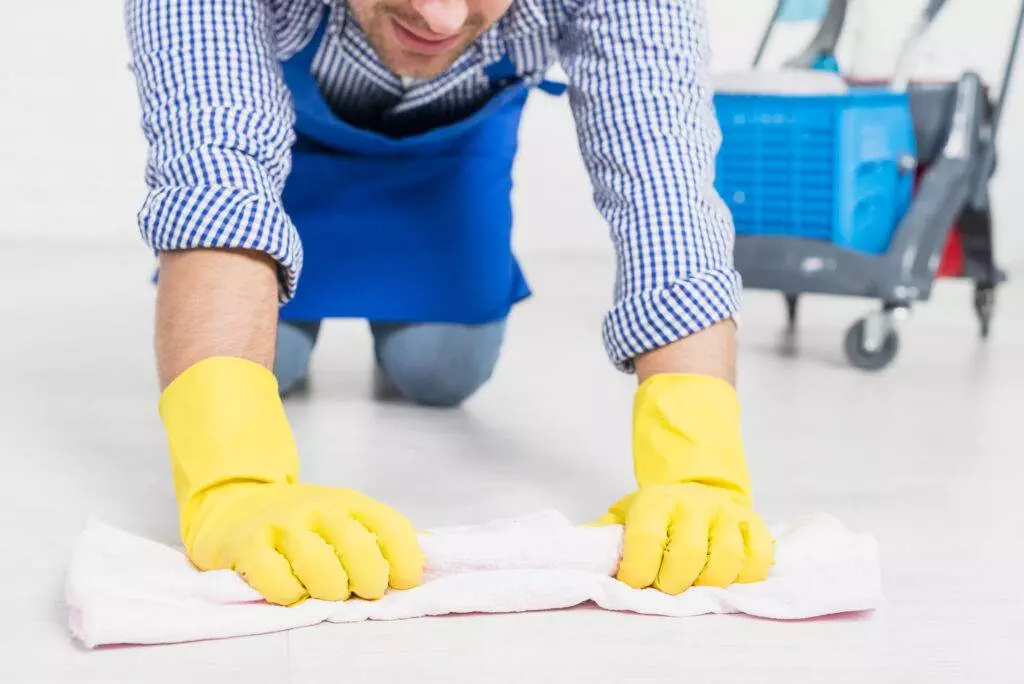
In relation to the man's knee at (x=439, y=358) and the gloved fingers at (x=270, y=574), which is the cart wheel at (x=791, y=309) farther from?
the gloved fingers at (x=270, y=574)

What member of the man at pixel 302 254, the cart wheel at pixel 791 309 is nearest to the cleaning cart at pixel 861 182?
the cart wheel at pixel 791 309

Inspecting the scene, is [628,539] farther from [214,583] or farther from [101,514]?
[101,514]

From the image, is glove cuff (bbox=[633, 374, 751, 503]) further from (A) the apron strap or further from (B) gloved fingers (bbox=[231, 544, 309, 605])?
(A) the apron strap

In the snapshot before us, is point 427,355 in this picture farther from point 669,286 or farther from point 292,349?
point 669,286

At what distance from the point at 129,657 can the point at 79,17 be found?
3095 millimetres

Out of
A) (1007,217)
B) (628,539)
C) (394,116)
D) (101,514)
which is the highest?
(394,116)

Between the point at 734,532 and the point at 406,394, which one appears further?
the point at 406,394

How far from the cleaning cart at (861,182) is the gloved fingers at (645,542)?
1.12 m

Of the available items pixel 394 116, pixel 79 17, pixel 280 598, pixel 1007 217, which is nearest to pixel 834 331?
pixel 394 116

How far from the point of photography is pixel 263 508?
90 cm

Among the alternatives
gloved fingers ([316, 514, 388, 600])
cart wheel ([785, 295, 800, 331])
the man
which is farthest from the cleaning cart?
gloved fingers ([316, 514, 388, 600])

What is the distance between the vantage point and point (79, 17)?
11.8ft

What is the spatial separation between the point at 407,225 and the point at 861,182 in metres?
0.76

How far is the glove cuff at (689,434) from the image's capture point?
1020mm
